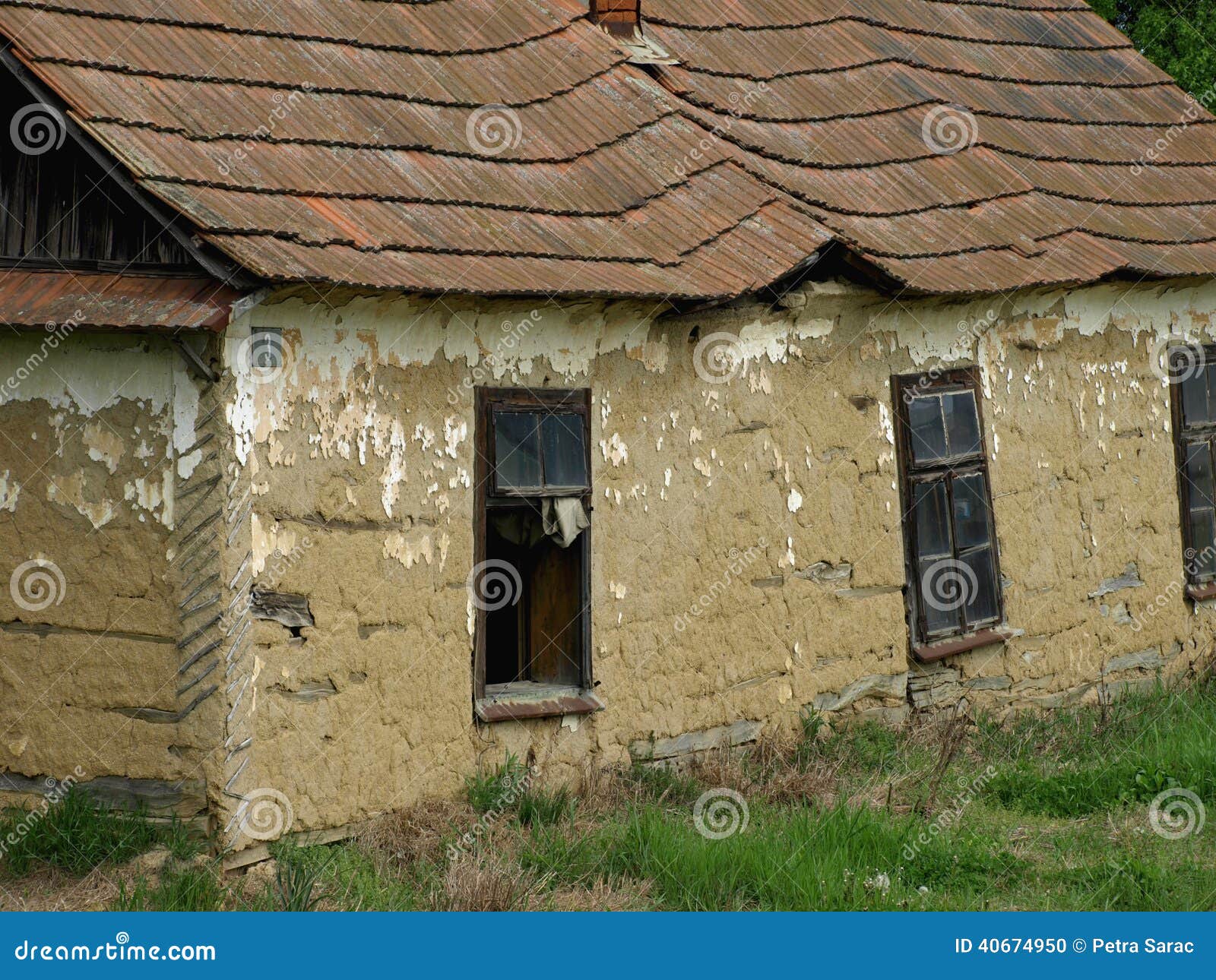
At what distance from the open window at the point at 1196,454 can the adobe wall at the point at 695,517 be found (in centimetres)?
17

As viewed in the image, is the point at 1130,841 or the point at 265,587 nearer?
the point at 265,587

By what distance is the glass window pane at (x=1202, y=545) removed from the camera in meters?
10.7

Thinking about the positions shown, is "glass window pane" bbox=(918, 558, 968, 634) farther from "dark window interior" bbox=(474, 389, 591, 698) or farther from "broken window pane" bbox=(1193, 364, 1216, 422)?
"broken window pane" bbox=(1193, 364, 1216, 422)

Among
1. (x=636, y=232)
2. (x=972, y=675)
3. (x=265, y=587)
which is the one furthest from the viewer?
(x=972, y=675)

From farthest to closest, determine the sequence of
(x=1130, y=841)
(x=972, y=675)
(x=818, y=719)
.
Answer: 1. (x=972, y=675)
2. (x=818, y=719)
3. (x=1130, y=841)

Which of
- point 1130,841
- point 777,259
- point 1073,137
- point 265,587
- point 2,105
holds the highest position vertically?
point 1073,137

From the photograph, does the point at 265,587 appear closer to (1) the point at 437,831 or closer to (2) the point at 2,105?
(1) the point at 437,831

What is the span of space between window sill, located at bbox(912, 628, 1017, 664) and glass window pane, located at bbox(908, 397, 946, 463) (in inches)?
40.1

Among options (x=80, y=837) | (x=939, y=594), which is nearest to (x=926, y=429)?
(x=939, y=594)

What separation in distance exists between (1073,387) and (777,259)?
273 cm

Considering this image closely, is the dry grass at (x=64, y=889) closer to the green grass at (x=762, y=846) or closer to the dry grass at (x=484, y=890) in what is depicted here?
the green grass at (x=762, y=846)

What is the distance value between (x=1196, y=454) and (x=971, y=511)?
7.73 feet

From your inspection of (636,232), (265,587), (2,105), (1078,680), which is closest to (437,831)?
(265,587)

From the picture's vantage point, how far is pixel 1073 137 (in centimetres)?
1075
